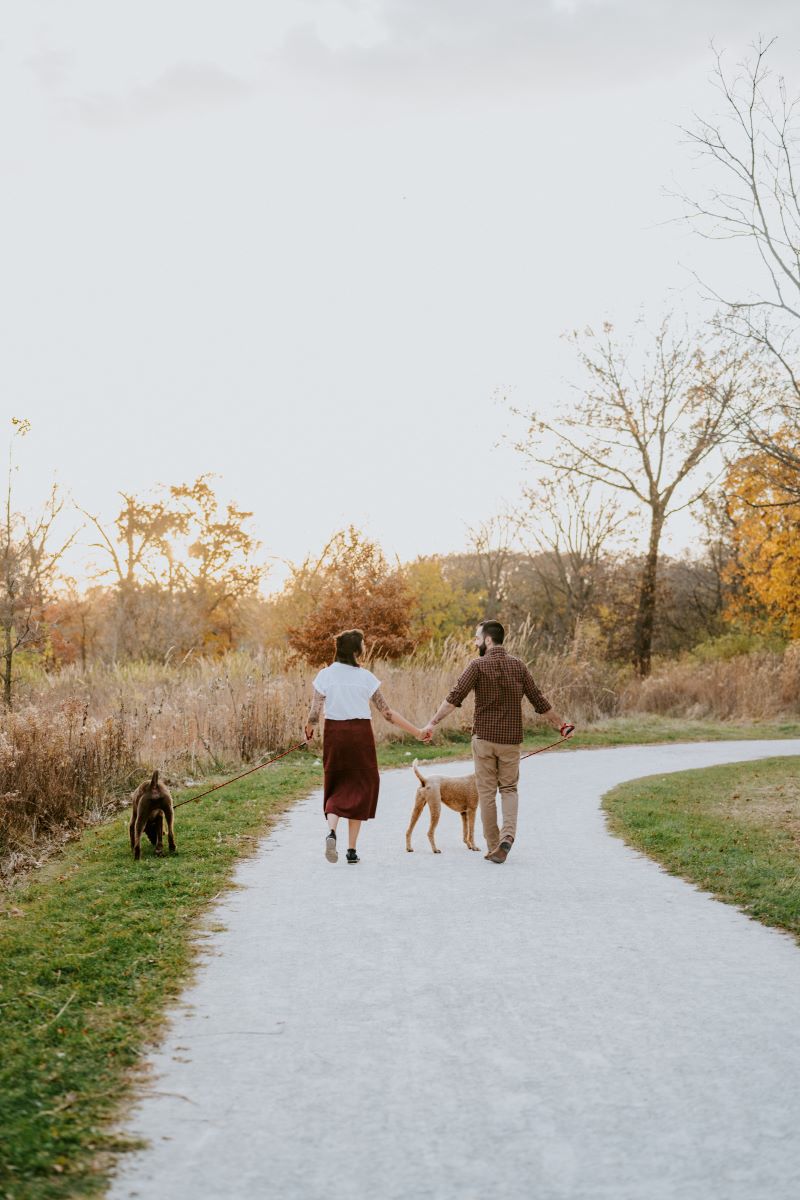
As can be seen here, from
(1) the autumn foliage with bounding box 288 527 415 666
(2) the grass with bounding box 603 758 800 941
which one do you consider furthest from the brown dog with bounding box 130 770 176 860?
(1) the autumn foliage with bounding box 288 527 415 666

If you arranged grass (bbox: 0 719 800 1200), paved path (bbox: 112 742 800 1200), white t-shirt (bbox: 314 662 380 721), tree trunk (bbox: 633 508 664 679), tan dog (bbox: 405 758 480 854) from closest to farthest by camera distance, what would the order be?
paved path (bbox: 112 742 800 1200) < grass (bbox: 0 719 800 1200) < white t-shirt (bbox: 314 662 380 721) < tan dog (bbox: 405 758 480 854) < tree trunk (bbox: 633 508 664 679)

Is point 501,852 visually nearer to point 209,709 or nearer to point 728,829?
point 728,829

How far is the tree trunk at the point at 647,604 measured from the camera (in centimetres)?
3531

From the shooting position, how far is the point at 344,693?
911 centimetres

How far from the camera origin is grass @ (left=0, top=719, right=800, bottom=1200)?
379 centimetres

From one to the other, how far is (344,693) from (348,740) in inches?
15.0

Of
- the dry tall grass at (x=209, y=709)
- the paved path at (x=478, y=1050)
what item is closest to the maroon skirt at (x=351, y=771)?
the paved path at (x=478, y=1050)

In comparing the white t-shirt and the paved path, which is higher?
the white t-shirt

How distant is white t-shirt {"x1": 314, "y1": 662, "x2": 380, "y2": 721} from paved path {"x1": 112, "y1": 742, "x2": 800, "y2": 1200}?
1.37 metres

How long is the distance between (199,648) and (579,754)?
21231mm

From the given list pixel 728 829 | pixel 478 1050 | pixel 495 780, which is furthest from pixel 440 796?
pixel 478 1050

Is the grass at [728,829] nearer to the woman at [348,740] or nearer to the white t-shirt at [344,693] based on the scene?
the woman at [348,740]

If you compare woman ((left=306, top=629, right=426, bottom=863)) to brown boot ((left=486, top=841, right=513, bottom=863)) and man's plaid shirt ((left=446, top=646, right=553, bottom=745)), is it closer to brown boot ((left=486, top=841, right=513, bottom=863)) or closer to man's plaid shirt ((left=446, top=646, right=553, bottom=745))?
man's plaid shirt ((left=446, top=646, right=553, bottom=745))

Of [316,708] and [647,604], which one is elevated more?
[647,604]
